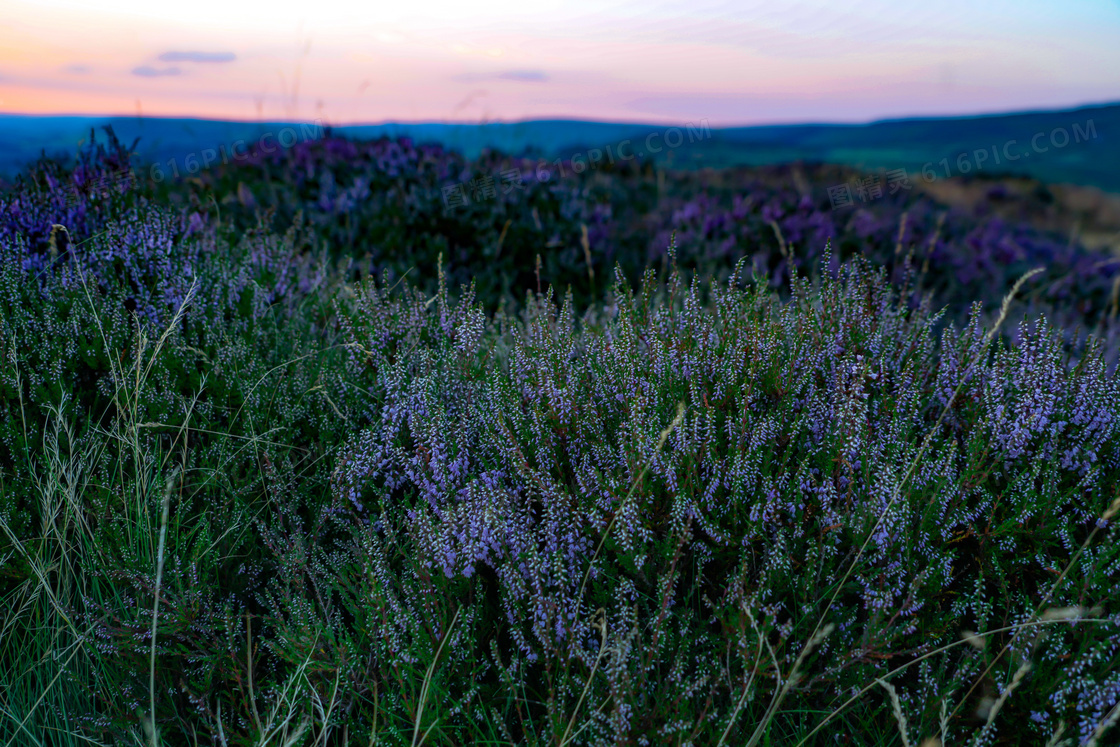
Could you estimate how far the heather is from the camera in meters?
1.85

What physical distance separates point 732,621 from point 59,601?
2.06m

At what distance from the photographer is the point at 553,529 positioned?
207 centimetres

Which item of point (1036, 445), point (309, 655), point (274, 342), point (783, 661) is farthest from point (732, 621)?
point (274, 342)

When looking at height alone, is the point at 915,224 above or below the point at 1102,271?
above

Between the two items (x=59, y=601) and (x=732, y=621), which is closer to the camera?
(x=732, y=621)

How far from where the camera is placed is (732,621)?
180 centimetres

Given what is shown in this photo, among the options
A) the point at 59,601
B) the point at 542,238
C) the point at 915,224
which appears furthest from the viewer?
the point at 915,224

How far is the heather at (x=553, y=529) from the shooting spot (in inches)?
73.0

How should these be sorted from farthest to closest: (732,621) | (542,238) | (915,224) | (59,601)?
(915,224) < (542,238) < (59,601) < (732,621)

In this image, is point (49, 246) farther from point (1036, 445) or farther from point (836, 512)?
point (1036, 445)

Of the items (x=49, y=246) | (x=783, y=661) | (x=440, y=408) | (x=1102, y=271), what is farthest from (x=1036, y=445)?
(x=1102, y=271)

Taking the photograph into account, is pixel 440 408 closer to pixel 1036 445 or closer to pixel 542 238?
pixel 1036 445

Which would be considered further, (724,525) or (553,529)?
(724,525)

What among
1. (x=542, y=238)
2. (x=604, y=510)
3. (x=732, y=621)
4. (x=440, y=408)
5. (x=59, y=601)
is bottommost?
(x=59, y=601)
